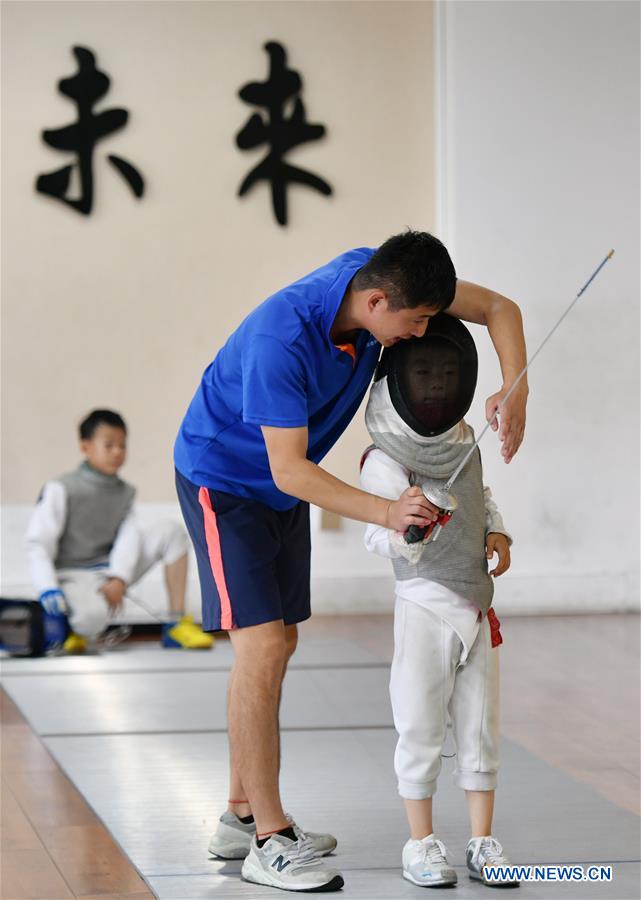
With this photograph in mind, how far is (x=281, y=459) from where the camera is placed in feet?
7.00

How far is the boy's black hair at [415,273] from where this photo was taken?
6.91ft

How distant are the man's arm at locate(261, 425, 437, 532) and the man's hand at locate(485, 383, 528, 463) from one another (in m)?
0.27

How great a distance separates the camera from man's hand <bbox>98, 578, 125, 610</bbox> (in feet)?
15.5

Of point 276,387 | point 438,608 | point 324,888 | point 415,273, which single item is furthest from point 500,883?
point 415,273

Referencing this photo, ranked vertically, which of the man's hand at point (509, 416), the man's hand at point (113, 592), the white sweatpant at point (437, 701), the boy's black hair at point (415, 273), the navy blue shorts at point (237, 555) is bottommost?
the man's hand at point (113, 592)

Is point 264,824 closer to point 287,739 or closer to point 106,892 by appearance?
point 106,892

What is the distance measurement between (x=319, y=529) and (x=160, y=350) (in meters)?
1.04

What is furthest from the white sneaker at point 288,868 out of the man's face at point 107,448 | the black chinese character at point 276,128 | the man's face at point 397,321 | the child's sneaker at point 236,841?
the black chinese character at point 276,128

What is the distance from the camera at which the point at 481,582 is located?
2.33 meters

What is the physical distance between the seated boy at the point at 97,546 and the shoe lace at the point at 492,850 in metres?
2.54

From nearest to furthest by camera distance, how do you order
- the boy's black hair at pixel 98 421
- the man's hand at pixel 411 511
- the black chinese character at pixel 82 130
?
the man's hand at pixel 411 511 < the boy's black hair at pixel 98 421 < the black chinese character at pixel 82 130

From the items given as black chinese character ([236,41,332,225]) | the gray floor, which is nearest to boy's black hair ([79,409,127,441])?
the gray floor

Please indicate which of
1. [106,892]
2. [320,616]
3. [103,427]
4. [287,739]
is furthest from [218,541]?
[320,616]

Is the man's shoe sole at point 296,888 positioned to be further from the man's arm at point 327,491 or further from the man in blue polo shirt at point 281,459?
the man's arm at point 327,491
